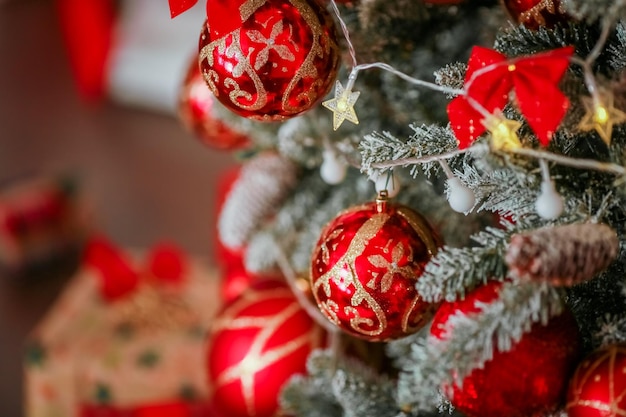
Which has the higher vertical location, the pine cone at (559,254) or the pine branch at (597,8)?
the pine branch at (597,8)

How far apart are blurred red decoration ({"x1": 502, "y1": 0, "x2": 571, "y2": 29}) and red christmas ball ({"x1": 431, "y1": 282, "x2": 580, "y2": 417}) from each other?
0.17 meters

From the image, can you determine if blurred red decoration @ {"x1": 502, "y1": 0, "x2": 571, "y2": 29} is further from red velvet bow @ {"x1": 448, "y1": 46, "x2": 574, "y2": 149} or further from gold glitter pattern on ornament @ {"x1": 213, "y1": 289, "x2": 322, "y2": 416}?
gold glitter pattern on ornament @ {"x1": 213, "y1": 289, "x2": 322, "y2": 416}

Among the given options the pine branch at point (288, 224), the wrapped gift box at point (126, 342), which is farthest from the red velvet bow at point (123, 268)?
the pine branch at point (288, 224)

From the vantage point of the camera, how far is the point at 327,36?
0.47 meters

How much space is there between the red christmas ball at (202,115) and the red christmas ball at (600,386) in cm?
43

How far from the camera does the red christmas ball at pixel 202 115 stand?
739mm

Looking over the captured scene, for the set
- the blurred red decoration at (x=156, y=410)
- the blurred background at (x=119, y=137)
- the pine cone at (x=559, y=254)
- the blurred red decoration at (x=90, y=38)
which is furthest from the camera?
the blurred red decoration at (x=90, y=38)

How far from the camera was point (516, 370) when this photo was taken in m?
0.41

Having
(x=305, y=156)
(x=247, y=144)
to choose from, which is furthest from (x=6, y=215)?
(x=305, y=156)

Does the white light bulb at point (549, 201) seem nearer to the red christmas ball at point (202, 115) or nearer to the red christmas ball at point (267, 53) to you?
the red christmas ball at point (267, 53)

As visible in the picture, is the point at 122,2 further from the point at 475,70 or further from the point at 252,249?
the point at 475,70

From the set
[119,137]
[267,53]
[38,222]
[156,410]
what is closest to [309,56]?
[267,53]

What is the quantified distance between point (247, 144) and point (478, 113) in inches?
16.7

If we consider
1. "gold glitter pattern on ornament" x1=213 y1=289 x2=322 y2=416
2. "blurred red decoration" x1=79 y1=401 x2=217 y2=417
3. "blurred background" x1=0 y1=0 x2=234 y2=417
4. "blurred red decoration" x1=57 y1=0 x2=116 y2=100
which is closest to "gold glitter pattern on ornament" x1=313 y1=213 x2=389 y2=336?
"gold glitter pattern on ornament" x1=213 y1=289 x2=322 y2=416
